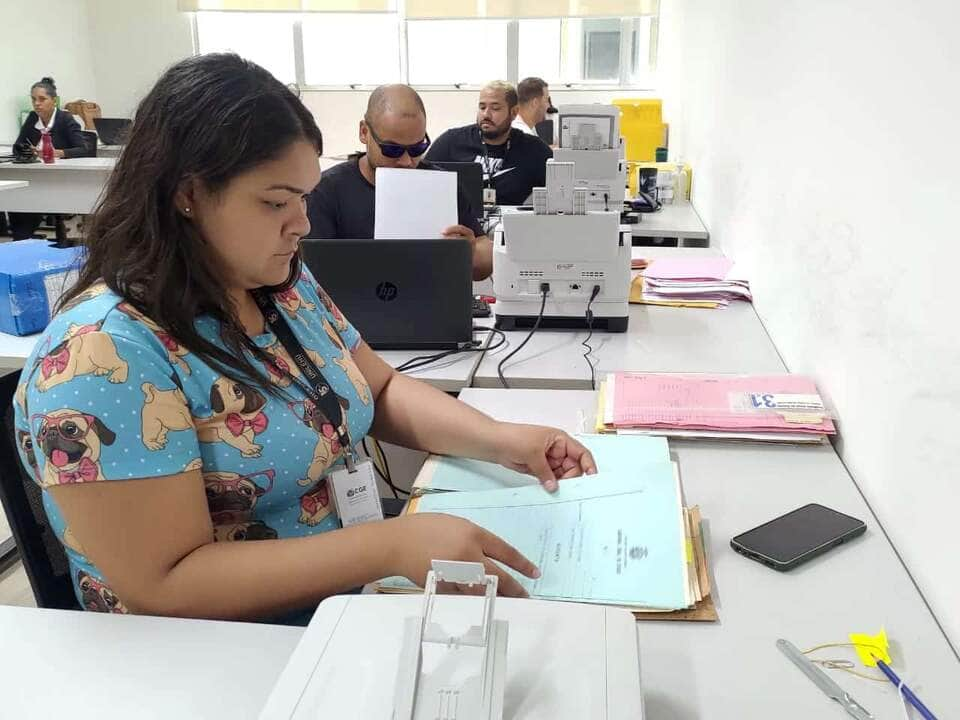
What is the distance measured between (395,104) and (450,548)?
174cm

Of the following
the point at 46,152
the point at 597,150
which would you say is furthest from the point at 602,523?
the point at 46,152

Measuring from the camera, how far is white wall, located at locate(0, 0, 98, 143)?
6512 mm

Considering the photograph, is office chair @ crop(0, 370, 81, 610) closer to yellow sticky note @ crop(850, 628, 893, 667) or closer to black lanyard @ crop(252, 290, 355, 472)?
black lanyard @ crop(252, 290, 355, 472)

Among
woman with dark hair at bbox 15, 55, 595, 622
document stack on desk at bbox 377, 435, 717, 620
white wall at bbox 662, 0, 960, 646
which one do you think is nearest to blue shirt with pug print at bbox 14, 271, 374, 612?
woman with dark hair at bbox 15, 55, 595, 622

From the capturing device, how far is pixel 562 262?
1.85 metres

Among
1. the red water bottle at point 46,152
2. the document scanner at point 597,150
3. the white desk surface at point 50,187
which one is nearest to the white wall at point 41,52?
the red water bottle at point 46,152

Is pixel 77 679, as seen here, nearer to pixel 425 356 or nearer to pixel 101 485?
pixel 101 485

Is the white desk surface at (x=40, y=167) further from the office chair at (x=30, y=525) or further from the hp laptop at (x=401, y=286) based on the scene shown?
the office chair at (x=30, y=525)

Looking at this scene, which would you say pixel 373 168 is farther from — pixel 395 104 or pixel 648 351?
pixel 648 351

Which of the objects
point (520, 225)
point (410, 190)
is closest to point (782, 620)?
point (520, 225)

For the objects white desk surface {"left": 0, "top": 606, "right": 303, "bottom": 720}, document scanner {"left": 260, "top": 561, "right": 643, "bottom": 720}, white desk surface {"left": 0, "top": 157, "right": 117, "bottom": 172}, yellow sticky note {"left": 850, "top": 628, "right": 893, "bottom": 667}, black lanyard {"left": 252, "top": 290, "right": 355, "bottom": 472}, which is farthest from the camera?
white desk surface {"left": 0, "top": 157, "right": 117, "bottom": 172}

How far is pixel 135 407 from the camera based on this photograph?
822 millimetres

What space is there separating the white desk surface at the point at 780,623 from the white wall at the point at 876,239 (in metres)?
0.03

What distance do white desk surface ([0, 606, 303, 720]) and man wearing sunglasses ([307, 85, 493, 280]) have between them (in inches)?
62.7
